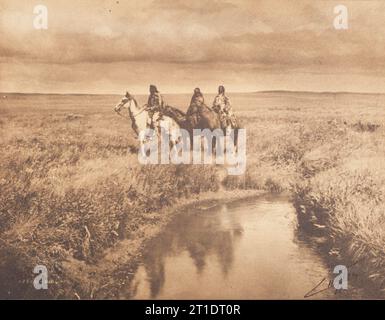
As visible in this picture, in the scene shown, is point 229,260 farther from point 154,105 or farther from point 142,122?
point 154,105

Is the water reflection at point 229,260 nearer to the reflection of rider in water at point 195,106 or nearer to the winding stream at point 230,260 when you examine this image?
the winding stream at point 230,260

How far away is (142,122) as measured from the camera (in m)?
5.48

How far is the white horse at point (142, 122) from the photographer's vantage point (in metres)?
5.45

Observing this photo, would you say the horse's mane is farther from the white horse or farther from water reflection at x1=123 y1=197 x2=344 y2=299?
water reflection at x1=123 y1=197 x2=344 y2=299

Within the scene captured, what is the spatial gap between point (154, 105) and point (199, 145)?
2.14ft

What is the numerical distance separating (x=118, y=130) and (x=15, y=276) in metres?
1.84

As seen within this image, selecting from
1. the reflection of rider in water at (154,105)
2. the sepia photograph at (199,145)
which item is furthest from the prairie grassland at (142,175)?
the reflection of rider in water at (154,105)

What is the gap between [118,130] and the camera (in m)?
5.46

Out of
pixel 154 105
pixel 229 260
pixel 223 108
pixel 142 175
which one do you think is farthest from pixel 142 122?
pixel 229 260

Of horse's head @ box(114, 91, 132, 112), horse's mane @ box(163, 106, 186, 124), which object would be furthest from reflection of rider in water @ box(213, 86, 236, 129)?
horse's head @ box(114, 91, 132, 112)

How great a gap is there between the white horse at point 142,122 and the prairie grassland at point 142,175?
0.31 ft
